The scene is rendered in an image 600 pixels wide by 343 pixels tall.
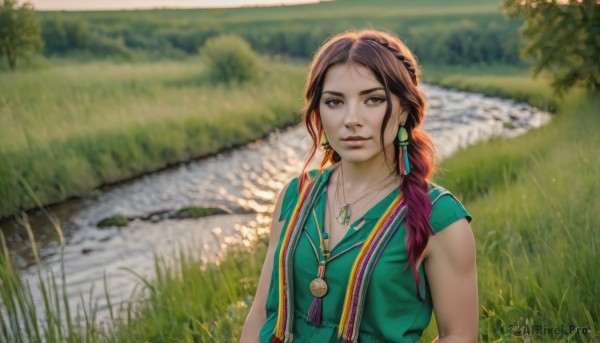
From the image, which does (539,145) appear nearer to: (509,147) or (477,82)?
(509,147)

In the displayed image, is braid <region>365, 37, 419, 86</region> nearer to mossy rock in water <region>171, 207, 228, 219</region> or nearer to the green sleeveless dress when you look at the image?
the green sleeveless dress

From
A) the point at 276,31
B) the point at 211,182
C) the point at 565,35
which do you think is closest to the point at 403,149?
the point at 211,182

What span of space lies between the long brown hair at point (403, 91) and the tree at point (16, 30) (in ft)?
44.3

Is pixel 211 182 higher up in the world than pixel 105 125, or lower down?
lower down

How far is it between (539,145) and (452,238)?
785cm

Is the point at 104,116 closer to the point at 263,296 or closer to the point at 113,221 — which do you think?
the point at 113,221

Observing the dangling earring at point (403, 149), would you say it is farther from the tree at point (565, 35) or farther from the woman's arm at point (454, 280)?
the tree at point (565, 35)

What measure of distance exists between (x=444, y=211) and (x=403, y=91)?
396 mm

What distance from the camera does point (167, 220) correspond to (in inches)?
362

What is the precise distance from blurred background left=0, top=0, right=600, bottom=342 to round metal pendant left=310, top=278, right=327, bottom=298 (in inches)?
43.2

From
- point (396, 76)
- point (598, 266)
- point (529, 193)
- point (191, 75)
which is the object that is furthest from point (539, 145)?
point (191, 75)

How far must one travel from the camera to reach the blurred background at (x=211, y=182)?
3188 mm

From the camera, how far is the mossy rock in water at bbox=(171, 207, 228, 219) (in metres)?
9.35

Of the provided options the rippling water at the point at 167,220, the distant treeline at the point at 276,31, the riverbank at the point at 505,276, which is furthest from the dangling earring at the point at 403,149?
the distant treeline at the point at 276,31
